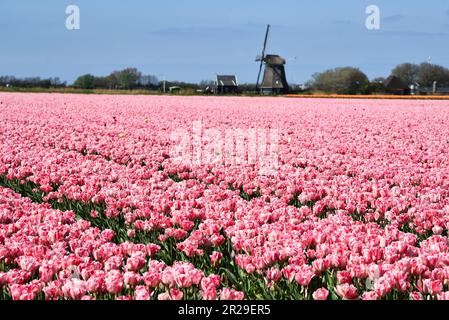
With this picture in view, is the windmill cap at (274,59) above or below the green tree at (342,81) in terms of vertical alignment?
above

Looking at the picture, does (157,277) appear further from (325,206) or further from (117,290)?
(325,206)

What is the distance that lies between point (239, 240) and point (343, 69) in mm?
94664

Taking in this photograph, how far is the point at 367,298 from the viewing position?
3305 mm

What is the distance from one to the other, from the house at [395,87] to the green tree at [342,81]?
623 centimetres

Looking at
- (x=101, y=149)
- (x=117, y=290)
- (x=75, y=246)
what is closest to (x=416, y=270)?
(x=117, y=290)

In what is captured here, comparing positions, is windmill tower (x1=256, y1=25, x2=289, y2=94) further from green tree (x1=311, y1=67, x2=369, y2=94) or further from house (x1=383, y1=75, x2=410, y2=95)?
house (x1=383, y1=75, x2=410, y2=95)

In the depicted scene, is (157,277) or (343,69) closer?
(157,277)

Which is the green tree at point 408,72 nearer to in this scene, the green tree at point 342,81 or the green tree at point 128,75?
the green tree at point 342,81

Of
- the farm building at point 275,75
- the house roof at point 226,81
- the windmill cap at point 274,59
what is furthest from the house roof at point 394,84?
the house roof at point 226,81

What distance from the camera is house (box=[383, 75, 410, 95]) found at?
325 feet

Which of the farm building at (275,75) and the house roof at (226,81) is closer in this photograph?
the farm building at (275,75)
